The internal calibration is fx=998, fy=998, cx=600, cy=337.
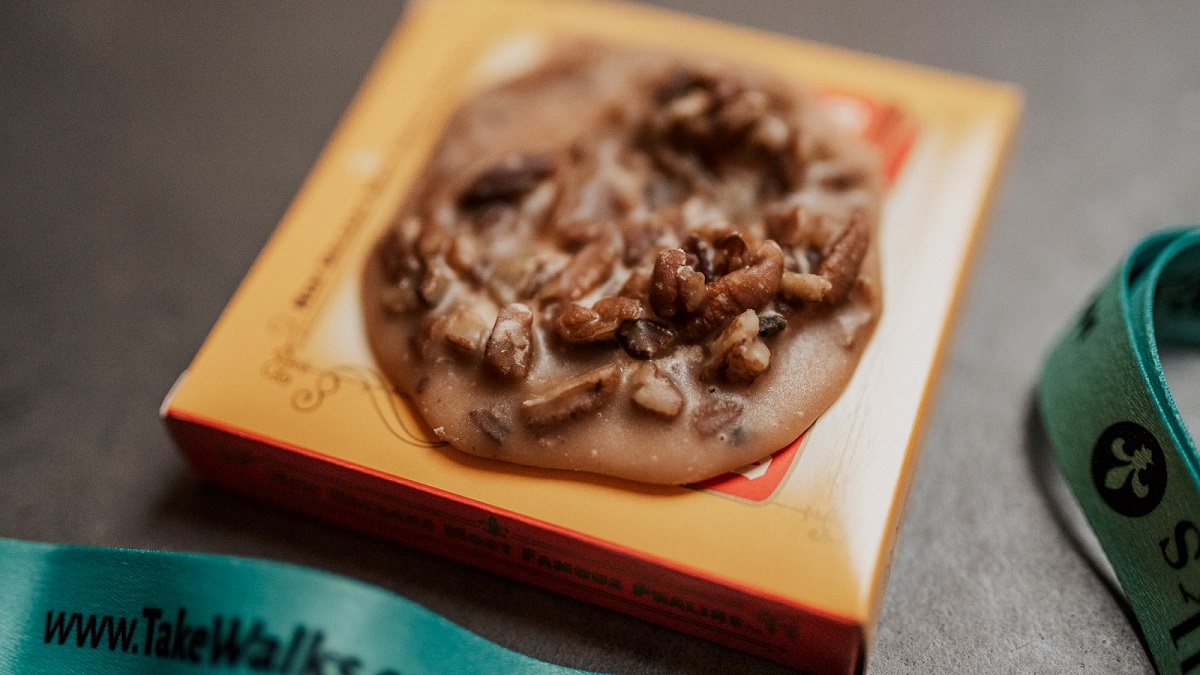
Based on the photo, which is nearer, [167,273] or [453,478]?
[453,478]

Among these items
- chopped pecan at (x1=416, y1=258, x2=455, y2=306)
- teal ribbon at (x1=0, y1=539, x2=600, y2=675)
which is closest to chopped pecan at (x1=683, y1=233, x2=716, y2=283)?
chopped pecan at (x1=416, y1=258, x2=455, y2=306)

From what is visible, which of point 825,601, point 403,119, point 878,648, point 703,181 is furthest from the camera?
point 403,119

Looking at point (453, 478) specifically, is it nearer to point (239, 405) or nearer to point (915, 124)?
point (239, 405)

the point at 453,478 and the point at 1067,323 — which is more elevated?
the point at 1067,323

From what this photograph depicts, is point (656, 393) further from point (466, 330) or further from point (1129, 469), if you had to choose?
point (1129, 469)

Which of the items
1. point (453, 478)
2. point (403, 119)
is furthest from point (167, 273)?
point (453, 478)

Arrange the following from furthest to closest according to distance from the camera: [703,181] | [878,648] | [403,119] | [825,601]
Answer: [403,119] → [703,181] → [878,648] → [825,601]

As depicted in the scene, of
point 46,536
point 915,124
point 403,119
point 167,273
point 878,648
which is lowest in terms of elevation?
point 46,536
